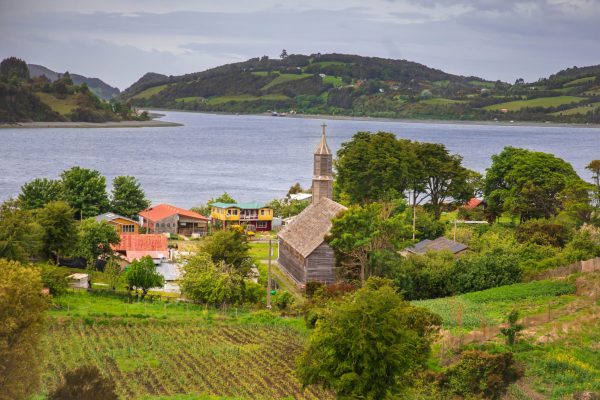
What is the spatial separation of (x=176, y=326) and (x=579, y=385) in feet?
55.3

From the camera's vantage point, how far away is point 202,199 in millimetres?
93750

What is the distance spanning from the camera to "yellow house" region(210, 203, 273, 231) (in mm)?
67500

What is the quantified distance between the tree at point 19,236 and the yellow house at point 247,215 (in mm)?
24233

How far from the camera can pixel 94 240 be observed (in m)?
48.6

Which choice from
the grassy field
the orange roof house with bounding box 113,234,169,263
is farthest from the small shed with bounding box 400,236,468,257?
the grassy field

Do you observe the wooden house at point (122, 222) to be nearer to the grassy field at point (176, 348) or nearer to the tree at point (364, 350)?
the grassy field at point (176, 348)

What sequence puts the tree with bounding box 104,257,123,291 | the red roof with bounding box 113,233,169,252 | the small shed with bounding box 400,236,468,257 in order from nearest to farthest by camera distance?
the tree with bounding box 104,257,123,291
the small shed with bounding box 400,236,468,257
the red roof with bounding box 113,233,169,252

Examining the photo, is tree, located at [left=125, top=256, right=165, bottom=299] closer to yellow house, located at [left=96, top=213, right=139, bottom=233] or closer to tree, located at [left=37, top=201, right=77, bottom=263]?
tree, located at [left=37, top=201, right=77, bottom=263]

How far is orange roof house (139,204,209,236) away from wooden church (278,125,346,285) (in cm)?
1513

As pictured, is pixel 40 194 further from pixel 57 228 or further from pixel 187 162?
pixel 187 162

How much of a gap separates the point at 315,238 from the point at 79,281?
12.7 metres

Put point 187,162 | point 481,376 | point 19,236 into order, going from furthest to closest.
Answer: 1. point 187,162
2. point 19,236
3. point 481,376

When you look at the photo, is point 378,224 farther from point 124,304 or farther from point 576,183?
point 576,183

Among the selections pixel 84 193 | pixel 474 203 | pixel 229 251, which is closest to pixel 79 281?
pixel 229 251
